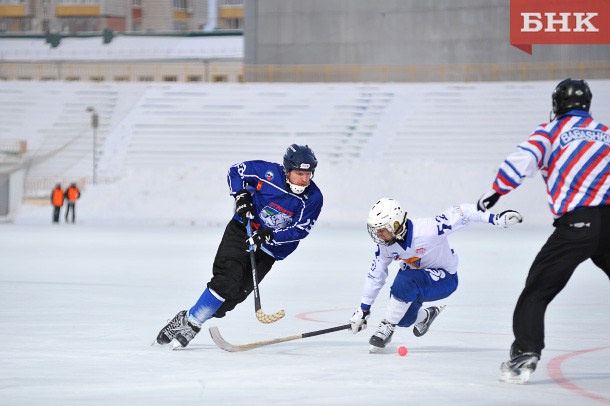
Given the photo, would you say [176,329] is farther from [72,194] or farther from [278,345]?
[72,194]

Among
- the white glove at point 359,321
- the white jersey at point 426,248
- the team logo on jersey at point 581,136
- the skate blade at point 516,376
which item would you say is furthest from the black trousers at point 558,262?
the white glove at point 359,321

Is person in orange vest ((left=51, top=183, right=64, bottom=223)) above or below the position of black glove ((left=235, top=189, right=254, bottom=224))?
below

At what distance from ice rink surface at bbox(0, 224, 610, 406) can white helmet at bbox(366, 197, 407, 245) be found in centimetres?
74

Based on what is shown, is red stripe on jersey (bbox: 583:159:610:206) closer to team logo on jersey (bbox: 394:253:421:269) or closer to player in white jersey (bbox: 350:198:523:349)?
player in white jersey (bbox: 350:198:523:349)

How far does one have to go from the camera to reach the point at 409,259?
318 inches

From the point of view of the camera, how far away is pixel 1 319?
31.9ft

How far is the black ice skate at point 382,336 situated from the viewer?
26.1ft

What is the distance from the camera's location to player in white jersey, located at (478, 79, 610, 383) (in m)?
6.55

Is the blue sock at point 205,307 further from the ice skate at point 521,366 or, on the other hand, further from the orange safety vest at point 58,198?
the orange safety vest at point 58,198

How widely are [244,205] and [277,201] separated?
0.85 feet

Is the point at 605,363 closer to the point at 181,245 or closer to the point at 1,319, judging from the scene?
the point at 1,319

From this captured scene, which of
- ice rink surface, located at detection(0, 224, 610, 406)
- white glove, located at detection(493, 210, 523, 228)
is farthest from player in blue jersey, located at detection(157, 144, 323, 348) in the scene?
white glove, located at detection(493, 210, 523, 228)

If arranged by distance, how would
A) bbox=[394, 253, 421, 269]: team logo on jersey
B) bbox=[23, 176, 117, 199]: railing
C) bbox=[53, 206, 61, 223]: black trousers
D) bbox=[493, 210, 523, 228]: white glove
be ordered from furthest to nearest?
bbox=[23, 176, 117, 199]: railing < bbox=[53, 206, 61, 223]: black trousers < bbox=[394, 253, 421, 269]: team logo on jersey < bbox=[493, 210, 523, 228]: white glove

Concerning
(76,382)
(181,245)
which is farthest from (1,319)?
(181,245)
